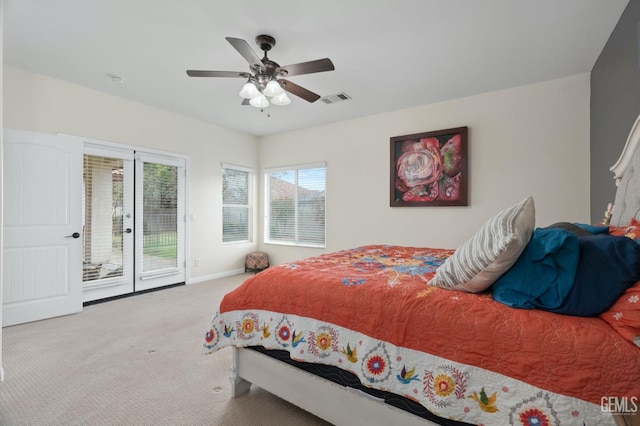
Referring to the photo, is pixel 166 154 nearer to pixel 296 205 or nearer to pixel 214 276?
pixel 214 276

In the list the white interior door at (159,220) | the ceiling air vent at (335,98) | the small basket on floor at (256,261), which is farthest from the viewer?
the small basket on floor at (256,261)

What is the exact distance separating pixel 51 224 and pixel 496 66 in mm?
5150

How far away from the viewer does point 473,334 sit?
1.09 metres

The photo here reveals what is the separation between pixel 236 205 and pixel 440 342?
488 centimetres

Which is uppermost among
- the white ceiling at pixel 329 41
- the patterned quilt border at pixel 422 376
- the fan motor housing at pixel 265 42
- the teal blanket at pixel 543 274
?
the white ceiling at pixel 329 41

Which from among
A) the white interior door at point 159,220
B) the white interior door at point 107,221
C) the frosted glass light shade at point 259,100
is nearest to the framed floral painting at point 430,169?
the frosted glass light shade at point 259,100

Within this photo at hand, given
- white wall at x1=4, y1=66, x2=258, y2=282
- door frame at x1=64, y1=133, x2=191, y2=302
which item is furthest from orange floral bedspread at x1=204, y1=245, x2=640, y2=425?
white wall at x1=4, y1=66, x2=258, y2=282

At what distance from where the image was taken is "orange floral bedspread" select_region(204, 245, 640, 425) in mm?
906

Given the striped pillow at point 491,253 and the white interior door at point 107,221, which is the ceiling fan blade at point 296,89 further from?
the white interior door at point 107,221

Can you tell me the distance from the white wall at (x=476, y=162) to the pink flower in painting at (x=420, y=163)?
0.23m

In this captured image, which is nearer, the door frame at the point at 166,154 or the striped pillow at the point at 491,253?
the striped pillow at the point at 491,253

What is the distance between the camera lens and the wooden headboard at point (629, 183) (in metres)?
1.79

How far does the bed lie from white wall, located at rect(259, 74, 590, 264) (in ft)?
5.78

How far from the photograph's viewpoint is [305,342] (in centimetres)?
149
